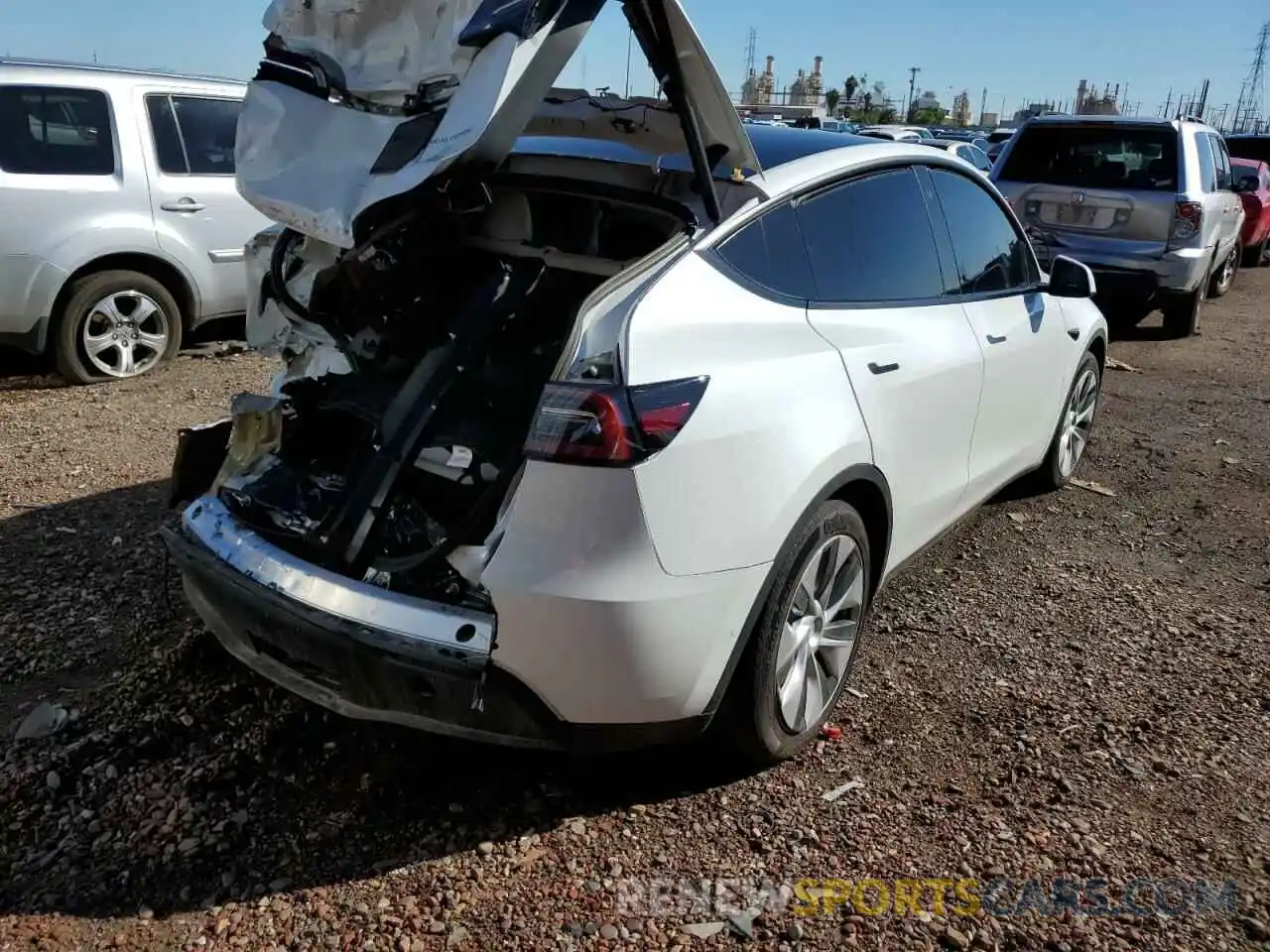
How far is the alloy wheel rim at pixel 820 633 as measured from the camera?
9.34 feet

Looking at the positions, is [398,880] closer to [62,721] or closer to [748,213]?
[62,721]

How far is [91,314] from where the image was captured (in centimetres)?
636

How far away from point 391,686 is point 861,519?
143cm

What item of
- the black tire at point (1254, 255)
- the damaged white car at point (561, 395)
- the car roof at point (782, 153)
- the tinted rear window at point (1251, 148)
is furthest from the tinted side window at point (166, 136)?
the tinted rear window at point (1251, 148)

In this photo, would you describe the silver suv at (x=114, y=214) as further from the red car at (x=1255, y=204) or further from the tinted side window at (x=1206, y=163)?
the red car at (x=1255, y=204)

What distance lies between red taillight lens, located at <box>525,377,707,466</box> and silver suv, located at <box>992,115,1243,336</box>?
7.52 metres

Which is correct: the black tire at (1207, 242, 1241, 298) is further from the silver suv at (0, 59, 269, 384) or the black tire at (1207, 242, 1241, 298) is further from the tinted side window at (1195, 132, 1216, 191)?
the silver suv at (0, 59, 269, 384)

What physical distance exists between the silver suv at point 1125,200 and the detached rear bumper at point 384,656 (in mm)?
7691

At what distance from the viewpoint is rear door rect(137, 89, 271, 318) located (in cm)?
655

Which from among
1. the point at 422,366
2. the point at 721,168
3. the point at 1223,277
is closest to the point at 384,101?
the point at 422,366

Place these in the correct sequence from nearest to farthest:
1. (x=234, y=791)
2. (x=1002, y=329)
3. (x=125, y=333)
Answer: (x=234, y=791)
(x=1002, y=329)
(x=125, y=333)

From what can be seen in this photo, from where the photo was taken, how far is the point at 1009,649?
3.72 meters

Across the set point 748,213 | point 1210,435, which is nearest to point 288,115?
point 748,213

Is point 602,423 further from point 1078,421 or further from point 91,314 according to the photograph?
point 91,314
